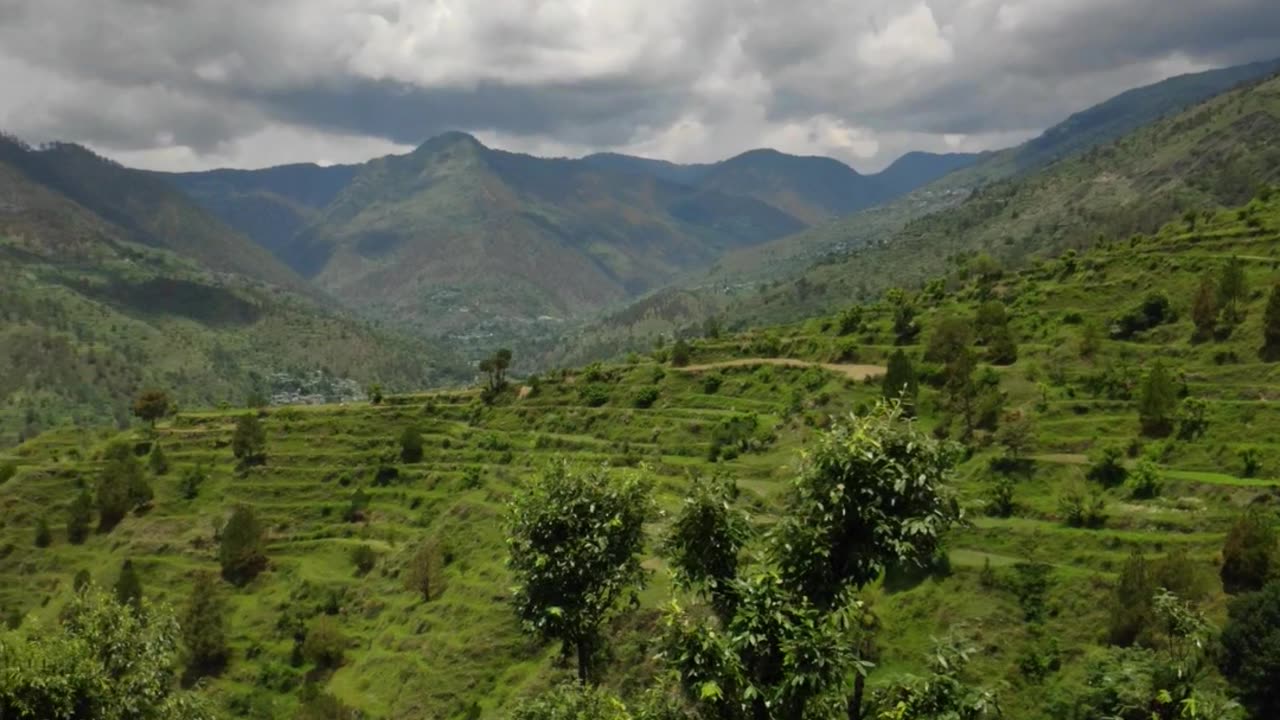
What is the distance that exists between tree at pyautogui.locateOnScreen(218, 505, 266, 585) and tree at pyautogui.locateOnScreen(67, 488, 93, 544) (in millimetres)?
32045

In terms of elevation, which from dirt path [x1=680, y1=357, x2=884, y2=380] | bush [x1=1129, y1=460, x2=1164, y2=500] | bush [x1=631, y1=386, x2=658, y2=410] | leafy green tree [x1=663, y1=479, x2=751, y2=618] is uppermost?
leafy green tree [x1=663, y1=479, x2=751, y2=618]

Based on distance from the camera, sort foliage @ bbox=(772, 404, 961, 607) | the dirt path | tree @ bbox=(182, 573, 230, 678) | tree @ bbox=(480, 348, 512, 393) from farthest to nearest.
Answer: tree @ bbox=(480, 348, 512, 393) < the dirt path < tree @ bbox=(182, 573, 230, 678) < foliage @ bbox=(772, 404, 961, 607)

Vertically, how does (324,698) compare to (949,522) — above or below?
below

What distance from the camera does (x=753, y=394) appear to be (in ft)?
352

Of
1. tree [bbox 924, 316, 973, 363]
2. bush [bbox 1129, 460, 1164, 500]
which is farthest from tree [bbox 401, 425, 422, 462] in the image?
bush [bbox 1129, 460, 1164, 500]

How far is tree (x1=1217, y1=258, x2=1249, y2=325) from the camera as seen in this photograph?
77.1m

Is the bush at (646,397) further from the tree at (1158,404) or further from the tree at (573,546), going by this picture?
the tree at (573,546)

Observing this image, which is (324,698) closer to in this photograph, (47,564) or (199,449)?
(47,564)

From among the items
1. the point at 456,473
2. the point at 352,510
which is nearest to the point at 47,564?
the point at 352,510

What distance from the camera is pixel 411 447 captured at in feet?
400

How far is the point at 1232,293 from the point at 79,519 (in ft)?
485

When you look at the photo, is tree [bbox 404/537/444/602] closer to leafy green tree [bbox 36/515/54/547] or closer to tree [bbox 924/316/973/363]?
tree [bbox 924/316/973/363]

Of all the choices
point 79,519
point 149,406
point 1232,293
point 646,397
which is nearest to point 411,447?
point 646,397

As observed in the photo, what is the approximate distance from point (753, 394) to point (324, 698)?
6187 centimetres
